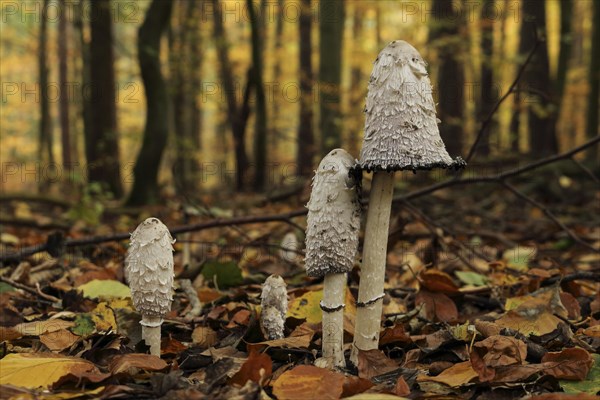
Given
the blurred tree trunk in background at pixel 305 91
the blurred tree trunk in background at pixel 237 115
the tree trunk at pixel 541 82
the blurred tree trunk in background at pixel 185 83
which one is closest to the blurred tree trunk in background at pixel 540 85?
the tree trunk at pixel 541 82

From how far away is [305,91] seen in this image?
13.6 metres

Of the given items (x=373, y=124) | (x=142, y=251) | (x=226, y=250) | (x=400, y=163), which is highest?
(x=373, y=124)

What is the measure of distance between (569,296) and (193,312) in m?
1.97

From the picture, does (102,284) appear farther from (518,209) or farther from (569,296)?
(518,209)

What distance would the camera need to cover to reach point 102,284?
3.31 m

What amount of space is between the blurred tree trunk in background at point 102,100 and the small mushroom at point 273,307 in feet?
24.8

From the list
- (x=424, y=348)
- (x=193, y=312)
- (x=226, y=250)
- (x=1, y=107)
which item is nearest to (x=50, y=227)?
(x=226, y=250)

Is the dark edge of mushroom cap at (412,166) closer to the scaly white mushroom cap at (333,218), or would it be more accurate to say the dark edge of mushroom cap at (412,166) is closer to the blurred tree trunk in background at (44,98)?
the scaly white mushroom cap at (333,218)

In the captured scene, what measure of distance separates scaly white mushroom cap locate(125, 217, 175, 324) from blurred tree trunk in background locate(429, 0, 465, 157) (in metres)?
8.44

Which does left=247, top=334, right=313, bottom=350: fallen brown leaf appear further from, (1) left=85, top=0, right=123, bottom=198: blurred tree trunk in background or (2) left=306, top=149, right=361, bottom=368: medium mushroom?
(1) left=85, top=0, right=123, bottom=198: blurred tree trunk in background

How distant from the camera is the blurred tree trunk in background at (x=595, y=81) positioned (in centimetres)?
998

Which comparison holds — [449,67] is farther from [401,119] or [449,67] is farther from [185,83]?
[401,119]

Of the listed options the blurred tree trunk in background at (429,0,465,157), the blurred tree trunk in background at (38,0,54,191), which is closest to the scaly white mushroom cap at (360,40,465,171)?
the blurred tree trunk in background at (429,0,465,157)

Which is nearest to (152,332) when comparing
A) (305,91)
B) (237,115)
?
(237,115)
